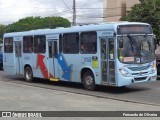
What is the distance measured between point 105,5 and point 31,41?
68352 millimetres

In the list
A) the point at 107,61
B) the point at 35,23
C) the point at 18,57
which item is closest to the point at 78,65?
the point at 107,61

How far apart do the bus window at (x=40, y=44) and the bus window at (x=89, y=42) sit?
10.8ft

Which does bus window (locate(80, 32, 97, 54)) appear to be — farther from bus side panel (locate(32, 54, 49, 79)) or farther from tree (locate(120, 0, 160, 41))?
tree (locate(120, 0, 160, 41))

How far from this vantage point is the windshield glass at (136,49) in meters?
15.1

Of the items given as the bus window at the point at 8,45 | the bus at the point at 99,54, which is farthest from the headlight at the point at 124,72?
the bus window at the point at 8,45

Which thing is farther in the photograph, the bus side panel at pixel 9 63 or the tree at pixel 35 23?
the tree at pixel 35 23

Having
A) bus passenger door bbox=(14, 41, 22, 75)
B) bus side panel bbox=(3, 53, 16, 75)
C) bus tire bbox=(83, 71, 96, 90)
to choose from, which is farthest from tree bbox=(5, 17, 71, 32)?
bus tire bbox=(83, 71, 96, 90)

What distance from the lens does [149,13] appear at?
36.5 metres

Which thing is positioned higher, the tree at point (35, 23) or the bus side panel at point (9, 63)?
the tree at point (35, 23)

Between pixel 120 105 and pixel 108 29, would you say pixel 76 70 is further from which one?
pixel 120 105

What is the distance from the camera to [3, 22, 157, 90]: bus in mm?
15102

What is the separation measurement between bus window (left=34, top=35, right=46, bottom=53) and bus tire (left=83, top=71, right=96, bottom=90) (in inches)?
144

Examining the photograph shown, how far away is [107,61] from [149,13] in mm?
22203

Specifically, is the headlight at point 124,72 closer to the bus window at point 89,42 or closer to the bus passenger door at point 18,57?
the bus window at point 89,42
